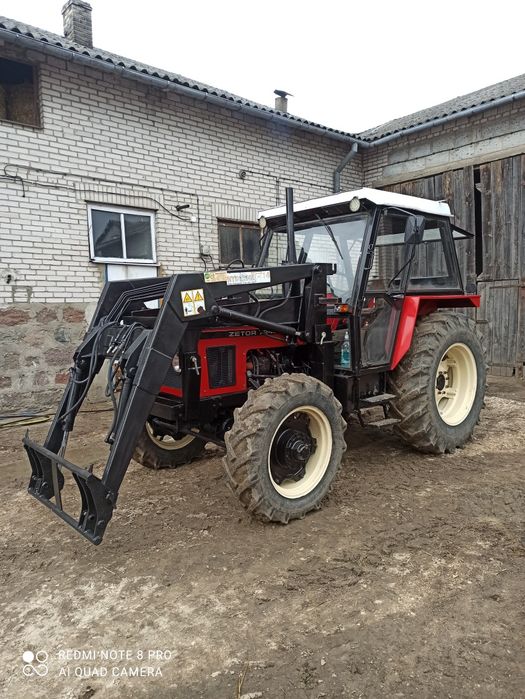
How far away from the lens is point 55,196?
249 inches

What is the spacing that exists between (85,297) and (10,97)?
2.59 metres

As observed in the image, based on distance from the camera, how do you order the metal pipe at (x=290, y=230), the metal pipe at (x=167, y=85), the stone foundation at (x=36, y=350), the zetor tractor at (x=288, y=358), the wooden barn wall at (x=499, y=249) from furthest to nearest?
the wooden barn wall at (x=499, y=249), the stone foundation at (x=36, y=350), the metal pipe at (x=167, y=85), the metal pipe at (x=290, y=230), the zetor tractor at (x=288, y=358)

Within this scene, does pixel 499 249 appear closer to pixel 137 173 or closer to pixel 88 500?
pixel 137 173

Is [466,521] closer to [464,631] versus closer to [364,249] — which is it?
[464,631]

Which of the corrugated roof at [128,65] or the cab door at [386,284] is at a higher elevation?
the corrugated roof at [128,65]

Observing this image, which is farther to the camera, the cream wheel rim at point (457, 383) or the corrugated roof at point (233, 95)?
the corrugated roof at point (233, 95)

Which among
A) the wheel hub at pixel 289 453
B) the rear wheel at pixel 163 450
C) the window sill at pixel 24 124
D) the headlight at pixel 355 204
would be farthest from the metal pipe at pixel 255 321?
the window sill at pixel 24 124

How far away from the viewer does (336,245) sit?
4094 mm

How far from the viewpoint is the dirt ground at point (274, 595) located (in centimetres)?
190

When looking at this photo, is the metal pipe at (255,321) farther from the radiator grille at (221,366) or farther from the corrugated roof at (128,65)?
the corrugated roof at (128,65)

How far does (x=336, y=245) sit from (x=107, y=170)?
413cm

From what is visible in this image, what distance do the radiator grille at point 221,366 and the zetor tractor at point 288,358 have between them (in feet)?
0.03

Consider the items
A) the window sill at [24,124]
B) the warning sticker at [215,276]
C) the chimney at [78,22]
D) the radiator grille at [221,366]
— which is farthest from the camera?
the chimney at [78,22]

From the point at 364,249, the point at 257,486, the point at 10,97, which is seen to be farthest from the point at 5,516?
the point at 10,97
